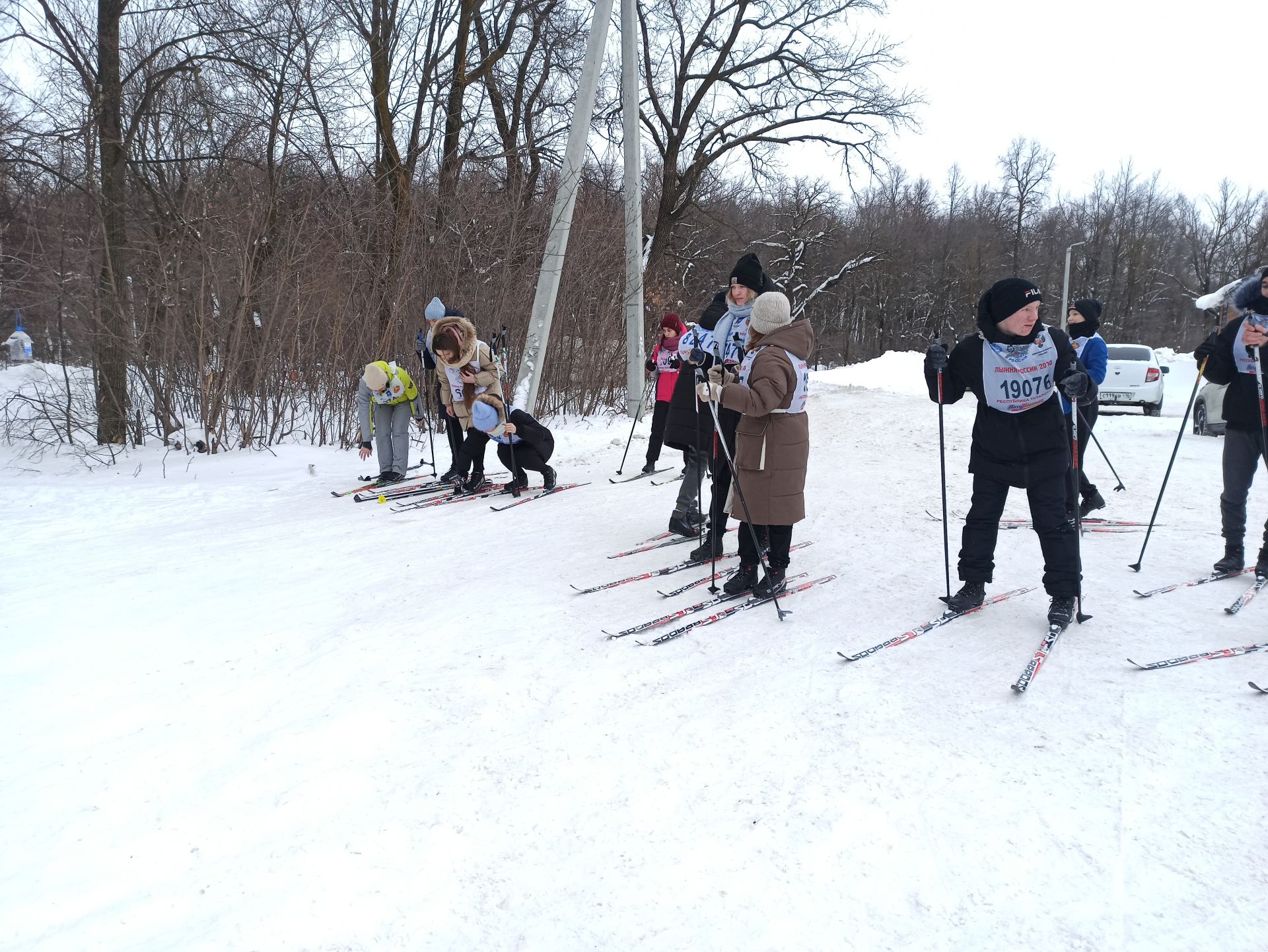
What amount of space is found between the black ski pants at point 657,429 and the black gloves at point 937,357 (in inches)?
158

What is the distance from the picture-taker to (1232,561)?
4801 millimetres

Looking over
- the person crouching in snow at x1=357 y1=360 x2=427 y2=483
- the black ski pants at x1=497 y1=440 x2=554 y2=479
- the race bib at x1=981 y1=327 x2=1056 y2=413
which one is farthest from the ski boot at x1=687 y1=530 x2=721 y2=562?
the person crouching in snow at x1=357 y1=360 x2=427 y2=483

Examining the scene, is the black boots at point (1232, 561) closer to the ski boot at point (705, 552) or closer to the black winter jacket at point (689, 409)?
the ski boot at point (705, 552)

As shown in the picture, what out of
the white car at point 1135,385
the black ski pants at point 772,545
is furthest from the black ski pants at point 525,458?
the white car at point 1135,385

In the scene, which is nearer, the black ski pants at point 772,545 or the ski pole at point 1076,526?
the ski pole at point 1076,526

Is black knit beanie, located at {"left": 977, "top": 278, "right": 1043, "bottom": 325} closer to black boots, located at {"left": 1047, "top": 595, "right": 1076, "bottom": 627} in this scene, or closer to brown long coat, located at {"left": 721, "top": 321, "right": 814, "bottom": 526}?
brown long coat, located at {"left": 721, "top": 321, "right": 814, "bottom": 526}

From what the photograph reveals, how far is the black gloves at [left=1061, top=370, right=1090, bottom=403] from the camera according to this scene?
3.72 metres

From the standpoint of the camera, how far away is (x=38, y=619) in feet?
13.8

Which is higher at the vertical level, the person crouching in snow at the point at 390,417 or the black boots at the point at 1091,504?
the person crouching in snow at the point at 390,417

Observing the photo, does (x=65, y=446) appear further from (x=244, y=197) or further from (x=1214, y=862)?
(x=1214, y=862)

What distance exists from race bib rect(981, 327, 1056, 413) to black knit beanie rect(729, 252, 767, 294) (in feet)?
4.71

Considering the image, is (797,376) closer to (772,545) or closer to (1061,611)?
(772,545)

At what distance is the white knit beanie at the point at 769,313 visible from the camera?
4.25 metres

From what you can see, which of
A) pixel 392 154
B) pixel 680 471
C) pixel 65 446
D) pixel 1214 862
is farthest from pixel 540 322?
pixel 1214 862
